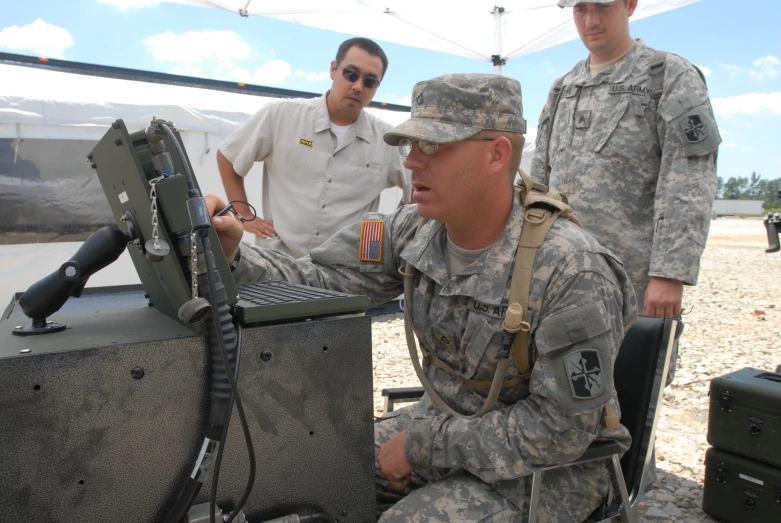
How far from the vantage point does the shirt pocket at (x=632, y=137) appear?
2568 millimetres

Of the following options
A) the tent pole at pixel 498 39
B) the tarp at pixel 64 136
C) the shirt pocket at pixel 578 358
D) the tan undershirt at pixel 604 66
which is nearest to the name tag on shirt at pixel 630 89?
the tan undershirt at pixel 604 66

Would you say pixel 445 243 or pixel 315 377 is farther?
pixel 445 243

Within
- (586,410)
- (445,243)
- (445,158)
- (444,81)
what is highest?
(444,81)

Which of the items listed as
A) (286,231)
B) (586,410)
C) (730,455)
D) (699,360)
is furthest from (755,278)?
(586,410)

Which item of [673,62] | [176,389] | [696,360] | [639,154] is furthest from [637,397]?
[696,360]

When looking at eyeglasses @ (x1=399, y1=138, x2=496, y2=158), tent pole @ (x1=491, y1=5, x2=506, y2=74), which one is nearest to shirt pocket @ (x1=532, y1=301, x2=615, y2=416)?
eyeglasses @ (x1=399, y1=138, x2=496, y2=158)

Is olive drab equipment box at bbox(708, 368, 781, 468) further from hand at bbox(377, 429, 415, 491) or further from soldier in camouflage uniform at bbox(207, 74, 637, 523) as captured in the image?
hand at bbox(377, 429, 415, 491)

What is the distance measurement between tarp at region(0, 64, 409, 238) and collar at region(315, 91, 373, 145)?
253cm

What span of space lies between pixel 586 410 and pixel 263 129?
226 cm

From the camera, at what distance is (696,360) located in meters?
5.02

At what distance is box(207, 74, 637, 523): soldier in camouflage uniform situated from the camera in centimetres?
147

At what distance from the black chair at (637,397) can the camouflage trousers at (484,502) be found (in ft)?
0.24

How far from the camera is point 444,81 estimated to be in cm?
164

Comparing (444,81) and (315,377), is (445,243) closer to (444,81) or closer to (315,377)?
(444,81)
